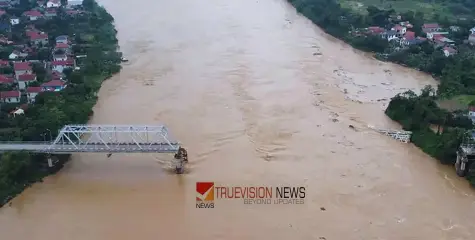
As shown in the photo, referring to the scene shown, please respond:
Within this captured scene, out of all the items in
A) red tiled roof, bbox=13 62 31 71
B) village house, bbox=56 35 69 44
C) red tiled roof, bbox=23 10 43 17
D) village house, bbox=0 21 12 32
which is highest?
red tiled roof, bbox=23 10 43 17

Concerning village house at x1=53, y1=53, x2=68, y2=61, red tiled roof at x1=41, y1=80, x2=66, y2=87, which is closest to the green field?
village house at x1=53, y1=53, x2=68, y2=61

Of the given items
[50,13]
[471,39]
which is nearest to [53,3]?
[50,13]

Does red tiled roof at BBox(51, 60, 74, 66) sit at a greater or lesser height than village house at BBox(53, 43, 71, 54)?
lesser

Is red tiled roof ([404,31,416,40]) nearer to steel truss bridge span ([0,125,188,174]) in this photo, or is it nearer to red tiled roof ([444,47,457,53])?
red tiled roof ([444,47,457,53])

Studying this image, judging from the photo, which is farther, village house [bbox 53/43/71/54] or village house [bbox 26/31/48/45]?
village house [bbox 26/31/48/45]

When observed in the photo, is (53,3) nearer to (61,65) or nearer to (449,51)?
(61,65)

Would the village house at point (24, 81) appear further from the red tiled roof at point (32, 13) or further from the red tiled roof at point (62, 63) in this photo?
the red tiled roof at point (32, 13)

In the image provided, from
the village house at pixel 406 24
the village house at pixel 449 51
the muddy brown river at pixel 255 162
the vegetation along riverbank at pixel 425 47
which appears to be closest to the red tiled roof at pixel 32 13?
the muddy brown river at pixel 255 162

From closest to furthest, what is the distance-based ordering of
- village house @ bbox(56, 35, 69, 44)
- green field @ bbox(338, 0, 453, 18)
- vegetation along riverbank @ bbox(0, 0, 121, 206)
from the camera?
vegetation along riverbank @ bbox(0, 0, 121, 206) → village house @ bbox(56, 35, 69, 44) → green field @ bbox(338, 0, 453, 18)
